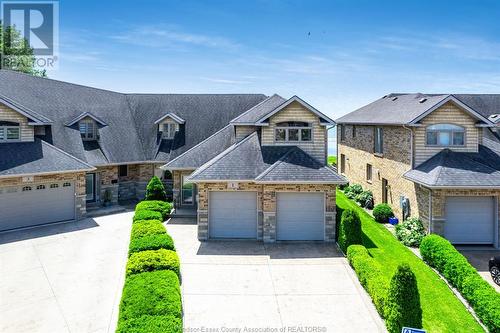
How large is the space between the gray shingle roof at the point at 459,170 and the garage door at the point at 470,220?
1122 millimetres

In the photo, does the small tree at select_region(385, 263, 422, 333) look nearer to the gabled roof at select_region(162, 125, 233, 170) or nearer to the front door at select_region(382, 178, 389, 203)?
the front door at select_region(382, 178, 389, 203)

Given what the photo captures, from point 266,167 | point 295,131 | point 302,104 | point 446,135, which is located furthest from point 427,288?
point 302,104

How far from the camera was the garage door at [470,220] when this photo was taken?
60.1 feet

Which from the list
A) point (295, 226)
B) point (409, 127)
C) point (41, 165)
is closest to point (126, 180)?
point (41, 165)

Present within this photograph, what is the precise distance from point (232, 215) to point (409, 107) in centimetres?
1319

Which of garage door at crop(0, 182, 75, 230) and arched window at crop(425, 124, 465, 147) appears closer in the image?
garage door at crop(0, 182, 75, 230)

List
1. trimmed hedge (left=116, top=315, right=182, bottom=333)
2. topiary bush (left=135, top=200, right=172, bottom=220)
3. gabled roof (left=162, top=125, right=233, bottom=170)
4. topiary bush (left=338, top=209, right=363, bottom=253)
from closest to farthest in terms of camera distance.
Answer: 1. trimmed hedge (left=116, top=315, right=182, bottom=333)
2. topiary bush (left=338, top=209, right=363, bottom=253)
3. topiary bush (left=135, top=200, right=172, bottom=220)
4. gabled roof (left=162, top=125, right=233, bottom=170)

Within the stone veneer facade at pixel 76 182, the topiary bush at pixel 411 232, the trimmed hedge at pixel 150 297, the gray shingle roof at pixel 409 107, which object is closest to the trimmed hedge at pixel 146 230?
the trimmed hedge at pixel 150 297

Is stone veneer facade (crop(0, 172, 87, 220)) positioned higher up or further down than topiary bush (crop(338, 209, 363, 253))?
higher up

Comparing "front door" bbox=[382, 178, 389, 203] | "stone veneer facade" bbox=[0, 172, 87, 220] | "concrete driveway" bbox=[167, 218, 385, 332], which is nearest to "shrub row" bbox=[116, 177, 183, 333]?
"concrete driveway" bbox=[167, 218, 385, 332]

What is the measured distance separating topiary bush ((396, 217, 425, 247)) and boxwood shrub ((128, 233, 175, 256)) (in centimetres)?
1168

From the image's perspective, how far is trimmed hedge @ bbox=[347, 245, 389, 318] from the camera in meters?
11.5

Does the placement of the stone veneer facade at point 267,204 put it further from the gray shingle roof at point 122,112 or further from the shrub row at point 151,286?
the gray shingle roof at point 122,112

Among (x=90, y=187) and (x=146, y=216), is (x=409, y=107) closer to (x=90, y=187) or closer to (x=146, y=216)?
(x=146, y=216)
